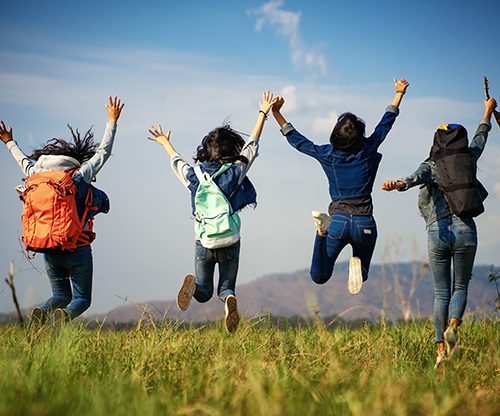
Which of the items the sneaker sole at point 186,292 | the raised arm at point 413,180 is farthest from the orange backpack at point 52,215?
the raised arm at point 413,180

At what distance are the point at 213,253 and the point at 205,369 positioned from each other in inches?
129

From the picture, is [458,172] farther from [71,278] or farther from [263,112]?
[71,278]

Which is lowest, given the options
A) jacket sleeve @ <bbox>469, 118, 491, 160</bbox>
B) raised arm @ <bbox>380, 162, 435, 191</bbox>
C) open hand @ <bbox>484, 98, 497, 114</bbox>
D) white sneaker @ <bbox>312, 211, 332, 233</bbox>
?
white sneaker @ <bbox>312, 211, 332, 233</bbox>

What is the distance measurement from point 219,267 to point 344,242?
1.45 m

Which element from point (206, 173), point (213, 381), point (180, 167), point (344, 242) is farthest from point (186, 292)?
point (213, 381)

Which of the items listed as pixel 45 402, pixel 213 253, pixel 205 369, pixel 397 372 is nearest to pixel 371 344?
pixel 397 372

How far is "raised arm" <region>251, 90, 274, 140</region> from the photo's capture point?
26.2 feet

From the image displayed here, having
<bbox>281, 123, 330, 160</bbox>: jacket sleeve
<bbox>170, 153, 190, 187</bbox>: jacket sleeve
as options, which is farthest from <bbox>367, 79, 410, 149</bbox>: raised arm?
<bbox>170, 153, 190, 187</bbox>: jacket sleeve

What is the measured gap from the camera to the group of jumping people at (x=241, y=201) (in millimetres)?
7262

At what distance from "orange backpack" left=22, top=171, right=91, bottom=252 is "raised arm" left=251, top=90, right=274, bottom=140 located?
208 centimetres

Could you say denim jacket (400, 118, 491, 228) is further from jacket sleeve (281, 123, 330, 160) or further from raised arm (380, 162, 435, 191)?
jacket sleeve (281, 123, 330, 160)

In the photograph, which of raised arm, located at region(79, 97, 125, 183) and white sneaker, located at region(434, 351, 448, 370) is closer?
white sneaker, located at region(434, 351, 448, 370)

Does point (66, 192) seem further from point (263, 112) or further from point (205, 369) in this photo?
point (205, 369)

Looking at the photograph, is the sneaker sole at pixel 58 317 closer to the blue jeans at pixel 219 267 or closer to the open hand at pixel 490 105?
the blue jeans at pixel 219 267
